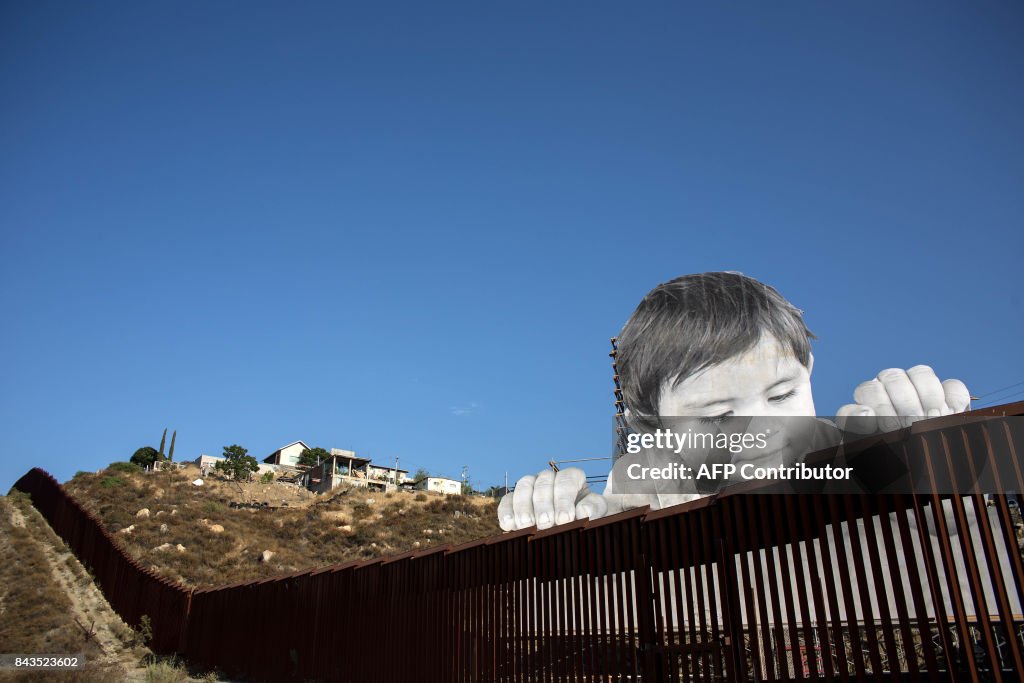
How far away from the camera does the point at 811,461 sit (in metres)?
5.38

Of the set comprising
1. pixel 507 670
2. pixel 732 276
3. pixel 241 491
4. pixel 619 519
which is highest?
pixel 241 491

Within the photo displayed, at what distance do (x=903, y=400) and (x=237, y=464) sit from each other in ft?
177

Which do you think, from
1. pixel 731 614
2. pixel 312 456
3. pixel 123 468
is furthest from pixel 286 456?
pixel 731 614

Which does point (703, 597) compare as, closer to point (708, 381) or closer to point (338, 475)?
point (708, 381)

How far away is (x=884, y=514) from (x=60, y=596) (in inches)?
901

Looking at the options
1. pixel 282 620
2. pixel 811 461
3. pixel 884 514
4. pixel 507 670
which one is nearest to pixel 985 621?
pixel 884 514

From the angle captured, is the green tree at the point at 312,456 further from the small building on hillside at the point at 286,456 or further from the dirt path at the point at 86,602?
the dirt path at the point at 86,602

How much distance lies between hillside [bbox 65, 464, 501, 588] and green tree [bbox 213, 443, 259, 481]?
260 inches

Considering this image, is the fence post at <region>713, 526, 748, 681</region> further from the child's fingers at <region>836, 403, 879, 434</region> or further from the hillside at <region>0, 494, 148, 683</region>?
the hillside at <region>0, 494, 148, 683</region>

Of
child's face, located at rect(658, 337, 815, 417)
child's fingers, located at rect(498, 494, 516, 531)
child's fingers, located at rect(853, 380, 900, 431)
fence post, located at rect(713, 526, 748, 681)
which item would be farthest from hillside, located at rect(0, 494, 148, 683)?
child's fingers, located at rect(853, 380, 900, 431)

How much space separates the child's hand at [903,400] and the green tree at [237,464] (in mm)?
50120

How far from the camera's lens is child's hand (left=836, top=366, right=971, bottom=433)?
8.23 metres

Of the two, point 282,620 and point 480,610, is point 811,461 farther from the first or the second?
point 282,620

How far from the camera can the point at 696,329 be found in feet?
34.0
